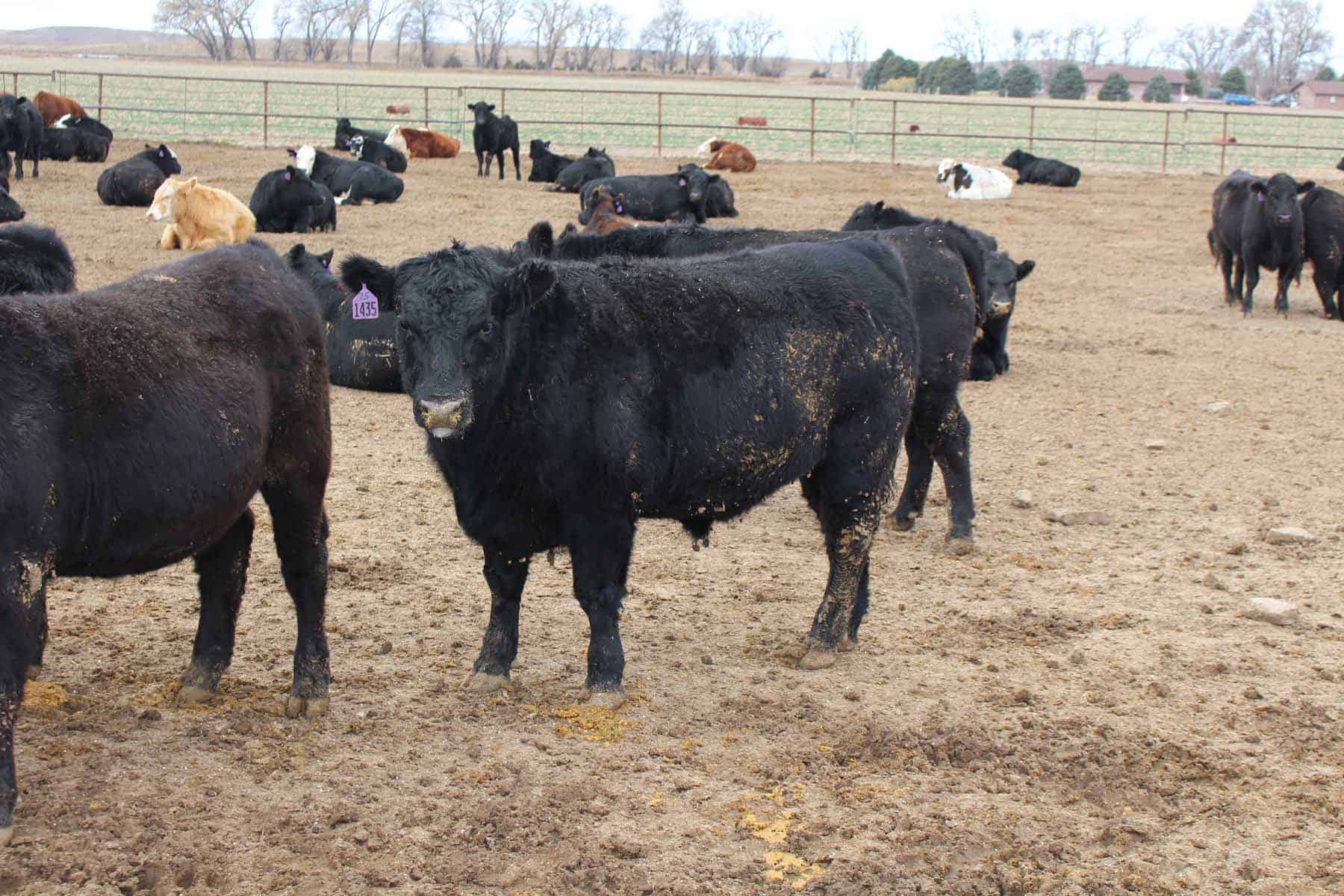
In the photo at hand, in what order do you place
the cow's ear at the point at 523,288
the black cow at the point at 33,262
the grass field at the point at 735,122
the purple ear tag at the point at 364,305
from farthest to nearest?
the grass field at the point at 735,122, the black cow at the point at 33,262, the purple ear tag at the point at 364,305, the cow's ear at the point at 523,288

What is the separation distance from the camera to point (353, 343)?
32.6 ft

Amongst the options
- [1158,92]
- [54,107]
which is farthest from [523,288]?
[1158,92]

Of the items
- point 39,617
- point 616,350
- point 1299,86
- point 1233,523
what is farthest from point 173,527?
point 1299,86

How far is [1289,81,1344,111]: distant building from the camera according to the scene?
102500mm

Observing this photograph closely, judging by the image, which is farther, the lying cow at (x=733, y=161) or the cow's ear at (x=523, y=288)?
the lying cow at (x=733, y=161)

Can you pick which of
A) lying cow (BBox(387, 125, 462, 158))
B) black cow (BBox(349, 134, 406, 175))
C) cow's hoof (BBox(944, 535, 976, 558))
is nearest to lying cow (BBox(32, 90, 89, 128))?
lying cow (BBox(387, 125, 462, 158))

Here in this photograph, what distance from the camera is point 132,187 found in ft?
60.5

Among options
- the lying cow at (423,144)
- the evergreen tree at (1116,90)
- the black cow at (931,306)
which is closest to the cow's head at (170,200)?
the black cow at (931,306)

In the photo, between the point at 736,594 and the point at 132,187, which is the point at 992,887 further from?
the point at 132,187

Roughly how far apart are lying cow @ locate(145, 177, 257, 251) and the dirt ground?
808 centimetres

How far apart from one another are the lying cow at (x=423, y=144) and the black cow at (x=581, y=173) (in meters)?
6.17

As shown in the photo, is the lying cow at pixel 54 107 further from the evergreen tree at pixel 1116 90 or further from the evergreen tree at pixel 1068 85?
the evergreen tree at pixel 1068 85

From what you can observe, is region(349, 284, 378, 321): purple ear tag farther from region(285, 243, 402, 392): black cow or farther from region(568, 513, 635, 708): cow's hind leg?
region(285, 243, 402, 392): black cow

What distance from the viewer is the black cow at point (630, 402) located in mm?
4543
